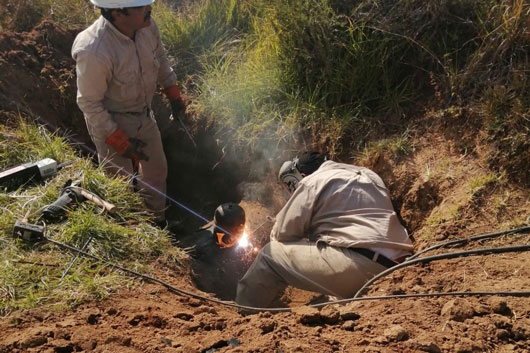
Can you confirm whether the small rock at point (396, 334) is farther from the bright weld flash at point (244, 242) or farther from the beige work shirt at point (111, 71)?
the beige work shirt at point (111, 71)

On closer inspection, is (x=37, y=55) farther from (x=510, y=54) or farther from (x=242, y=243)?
(x=510, y=54)

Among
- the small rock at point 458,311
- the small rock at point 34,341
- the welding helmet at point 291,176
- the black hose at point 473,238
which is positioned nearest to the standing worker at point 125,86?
the welding helmet at point 291,176

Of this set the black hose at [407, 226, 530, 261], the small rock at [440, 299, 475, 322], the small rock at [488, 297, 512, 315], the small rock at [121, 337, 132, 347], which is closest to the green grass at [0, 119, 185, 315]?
the small rock at [121, 337, 132, 347]

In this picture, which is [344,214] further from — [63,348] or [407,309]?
[63,348]

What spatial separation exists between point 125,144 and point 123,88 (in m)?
0.52

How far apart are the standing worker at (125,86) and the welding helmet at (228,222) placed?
74 cm

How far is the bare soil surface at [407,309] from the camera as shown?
2.16 metres

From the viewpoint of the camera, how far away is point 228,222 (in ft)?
14.2

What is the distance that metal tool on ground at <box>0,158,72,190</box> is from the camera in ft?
12.3

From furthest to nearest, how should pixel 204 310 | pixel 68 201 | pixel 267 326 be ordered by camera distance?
pixel 68 201, pixel 204 310, pixel 267 326

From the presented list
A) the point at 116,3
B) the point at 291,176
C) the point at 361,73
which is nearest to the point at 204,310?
the point at 291,176

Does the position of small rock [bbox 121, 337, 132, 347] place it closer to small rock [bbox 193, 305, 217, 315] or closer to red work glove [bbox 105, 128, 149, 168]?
small rock [bbox 193, 305, 217, 315]

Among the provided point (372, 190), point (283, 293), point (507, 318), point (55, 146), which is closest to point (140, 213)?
point (55, 146)

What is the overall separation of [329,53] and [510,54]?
5.34ft
